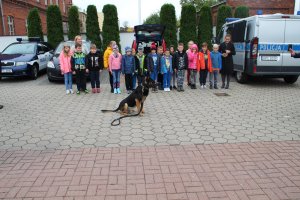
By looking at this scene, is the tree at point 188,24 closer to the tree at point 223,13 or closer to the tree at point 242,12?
the tree at point 223,13

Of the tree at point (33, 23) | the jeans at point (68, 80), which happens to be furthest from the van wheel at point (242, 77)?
the tree at point (33, 23)

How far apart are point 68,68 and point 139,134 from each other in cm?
514

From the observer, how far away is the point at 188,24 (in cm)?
1883

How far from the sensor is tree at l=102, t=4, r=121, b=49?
1866 centimetres

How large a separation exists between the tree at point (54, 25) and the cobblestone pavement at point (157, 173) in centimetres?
1561

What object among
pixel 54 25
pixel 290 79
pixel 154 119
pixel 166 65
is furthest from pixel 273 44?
pixel 54 25

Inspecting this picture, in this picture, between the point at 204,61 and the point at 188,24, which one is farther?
the point at 188,24

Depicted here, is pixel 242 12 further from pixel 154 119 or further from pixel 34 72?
pixel 154 119

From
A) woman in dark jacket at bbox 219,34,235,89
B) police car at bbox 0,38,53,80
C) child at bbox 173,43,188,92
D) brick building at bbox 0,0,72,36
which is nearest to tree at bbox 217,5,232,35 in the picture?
woman in dark jacket at bbox 219,34,235,89

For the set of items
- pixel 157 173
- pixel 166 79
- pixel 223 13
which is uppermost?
pixel 223 13

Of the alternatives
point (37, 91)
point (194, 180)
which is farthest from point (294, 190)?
point (37, 91)

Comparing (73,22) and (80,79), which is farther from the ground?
(73,22)

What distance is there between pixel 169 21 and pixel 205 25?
2.52 m

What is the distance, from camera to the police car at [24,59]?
1196cm
